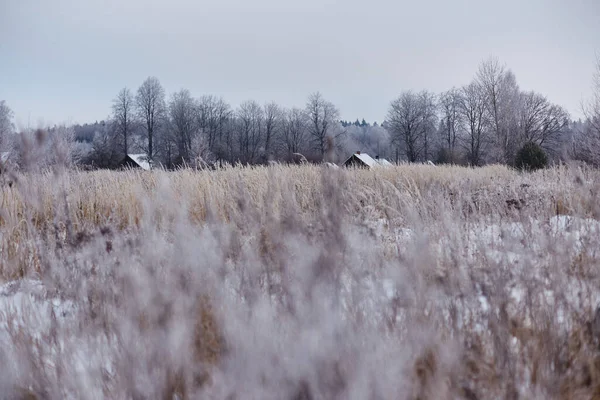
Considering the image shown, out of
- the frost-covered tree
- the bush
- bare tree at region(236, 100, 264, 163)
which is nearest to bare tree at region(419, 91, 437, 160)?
the frost-covered tree

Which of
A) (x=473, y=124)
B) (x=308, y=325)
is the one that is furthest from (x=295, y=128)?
(x=308, y=325)

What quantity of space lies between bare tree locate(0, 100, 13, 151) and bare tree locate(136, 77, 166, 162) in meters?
13.6

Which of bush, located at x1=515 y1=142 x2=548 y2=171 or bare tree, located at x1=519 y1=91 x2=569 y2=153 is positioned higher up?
bare tree, located at x1=519 y1=91 x2=569 y2=153

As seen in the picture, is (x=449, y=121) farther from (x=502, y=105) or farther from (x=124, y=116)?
(x=124, y=116)


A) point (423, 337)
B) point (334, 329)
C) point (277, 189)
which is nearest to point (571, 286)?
point (423, 337)

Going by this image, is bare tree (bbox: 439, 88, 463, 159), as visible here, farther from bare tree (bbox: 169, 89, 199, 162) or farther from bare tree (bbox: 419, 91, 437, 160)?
bare tree (bbox: 169, 89, 199, 162)

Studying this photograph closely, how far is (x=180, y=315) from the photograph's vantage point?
1.36m

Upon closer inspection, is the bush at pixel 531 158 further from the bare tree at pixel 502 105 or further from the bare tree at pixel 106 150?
the bare tree at pixel 106 150

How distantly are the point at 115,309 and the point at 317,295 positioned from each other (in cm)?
91

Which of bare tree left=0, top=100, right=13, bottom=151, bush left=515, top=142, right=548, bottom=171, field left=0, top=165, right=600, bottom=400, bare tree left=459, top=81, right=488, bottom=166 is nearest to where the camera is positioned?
field left=0, top=165, right=600, bottom=400

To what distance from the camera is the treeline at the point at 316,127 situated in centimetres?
2941

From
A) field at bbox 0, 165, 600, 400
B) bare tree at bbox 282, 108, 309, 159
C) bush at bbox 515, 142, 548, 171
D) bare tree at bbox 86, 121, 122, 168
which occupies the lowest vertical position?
field at bbox 0, 165, 600, 400

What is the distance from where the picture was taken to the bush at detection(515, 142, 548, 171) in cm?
1545

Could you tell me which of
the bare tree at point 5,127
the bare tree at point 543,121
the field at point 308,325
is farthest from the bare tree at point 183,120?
the field at point 308,325
